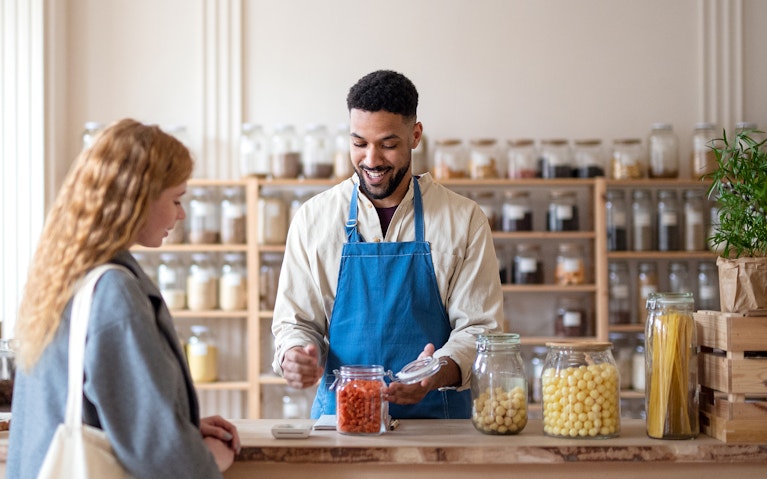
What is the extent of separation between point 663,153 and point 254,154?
6.41 ft

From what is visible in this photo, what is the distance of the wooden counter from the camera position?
1731 mm

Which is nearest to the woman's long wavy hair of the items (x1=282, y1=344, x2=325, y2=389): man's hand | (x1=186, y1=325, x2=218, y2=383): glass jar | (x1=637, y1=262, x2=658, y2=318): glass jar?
(x1=282, y1=344, x2=325, y2=389): man's hand

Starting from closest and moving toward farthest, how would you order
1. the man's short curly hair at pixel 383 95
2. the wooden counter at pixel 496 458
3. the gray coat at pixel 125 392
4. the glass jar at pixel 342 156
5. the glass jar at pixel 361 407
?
the gray coat at pixel 125 392, the wooden counter at pixel 496 458, the glass jar at pixel 361 407, the man's short curly hair at pixel 383 95, the glass jar at pixel 342 156

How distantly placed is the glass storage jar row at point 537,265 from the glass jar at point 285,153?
1.06 meters

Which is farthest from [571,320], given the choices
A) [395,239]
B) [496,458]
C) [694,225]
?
[496,458]

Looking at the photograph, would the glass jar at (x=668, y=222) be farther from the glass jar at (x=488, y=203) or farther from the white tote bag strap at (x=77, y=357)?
the white tote bag strap at (x=77, y=357)

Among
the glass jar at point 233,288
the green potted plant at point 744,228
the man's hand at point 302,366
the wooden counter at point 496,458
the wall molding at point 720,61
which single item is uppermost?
the wall molding at point 720,61

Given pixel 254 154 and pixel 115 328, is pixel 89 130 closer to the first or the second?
pixel 254 154

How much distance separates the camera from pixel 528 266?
4.36 meters

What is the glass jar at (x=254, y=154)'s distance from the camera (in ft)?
14.5

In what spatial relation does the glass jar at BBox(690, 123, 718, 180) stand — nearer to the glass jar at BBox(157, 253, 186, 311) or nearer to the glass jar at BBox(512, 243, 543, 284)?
the glass jar at BBox(512, 243, 543, 284)

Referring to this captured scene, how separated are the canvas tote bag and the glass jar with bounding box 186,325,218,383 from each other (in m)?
2.96

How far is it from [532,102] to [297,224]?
8.00ft

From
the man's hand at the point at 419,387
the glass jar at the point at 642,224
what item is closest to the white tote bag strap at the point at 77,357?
the man's hand at the point at 419,387
